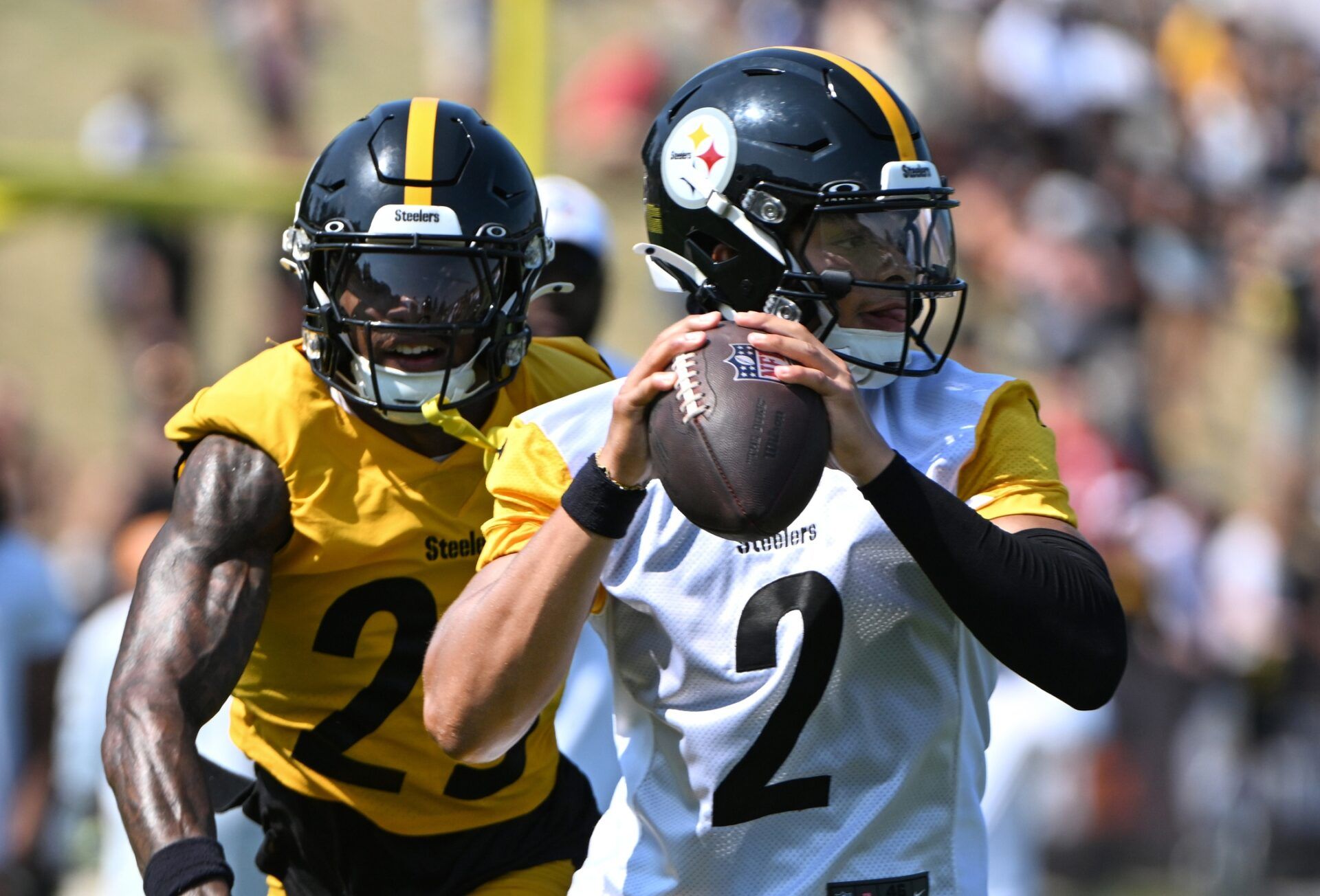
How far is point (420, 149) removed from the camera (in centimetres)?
332

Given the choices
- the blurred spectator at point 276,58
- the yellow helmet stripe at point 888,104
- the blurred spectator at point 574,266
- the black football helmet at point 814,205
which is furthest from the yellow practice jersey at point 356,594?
the blurred spectator at point 276,58

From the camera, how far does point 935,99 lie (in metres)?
13.3

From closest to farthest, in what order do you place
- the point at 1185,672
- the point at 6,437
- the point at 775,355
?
1. the point at 775,355
2. the point at 6,437
3. the point at 1185,672

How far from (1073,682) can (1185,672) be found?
785 cm

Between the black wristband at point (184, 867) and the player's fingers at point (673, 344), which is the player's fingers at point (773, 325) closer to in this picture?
the player's fingers at point (673, 344)

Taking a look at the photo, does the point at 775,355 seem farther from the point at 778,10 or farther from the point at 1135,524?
the point at 778,10

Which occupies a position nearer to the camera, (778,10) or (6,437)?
(6,437)

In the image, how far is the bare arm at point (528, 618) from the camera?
8.39 ft

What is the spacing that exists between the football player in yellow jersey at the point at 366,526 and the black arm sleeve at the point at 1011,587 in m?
0.97

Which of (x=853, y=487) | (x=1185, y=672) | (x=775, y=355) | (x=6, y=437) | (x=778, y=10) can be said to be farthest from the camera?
(x=778, y=10)

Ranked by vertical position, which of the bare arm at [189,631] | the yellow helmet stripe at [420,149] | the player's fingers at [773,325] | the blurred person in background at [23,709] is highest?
the yellow helmet stripe at [420,149]

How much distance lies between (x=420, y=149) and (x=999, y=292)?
374 inches

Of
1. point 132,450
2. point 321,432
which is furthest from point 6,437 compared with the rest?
point 321,432

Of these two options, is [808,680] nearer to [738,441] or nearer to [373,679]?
[738,441]
